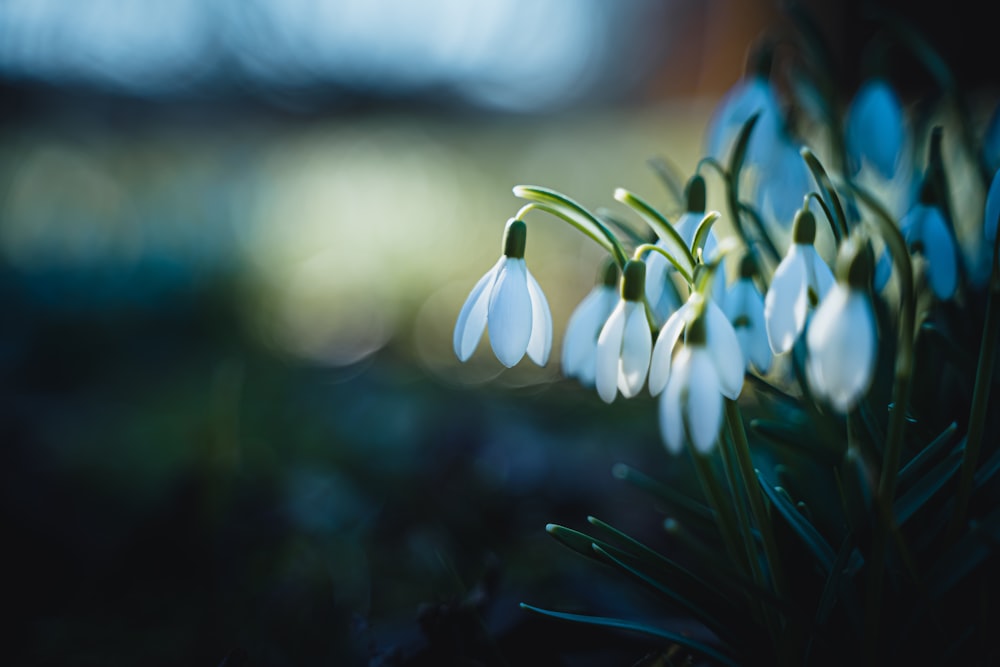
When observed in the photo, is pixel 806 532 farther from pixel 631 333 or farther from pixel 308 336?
pixel 308 336

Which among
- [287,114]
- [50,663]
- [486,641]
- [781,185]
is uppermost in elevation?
[287,114]

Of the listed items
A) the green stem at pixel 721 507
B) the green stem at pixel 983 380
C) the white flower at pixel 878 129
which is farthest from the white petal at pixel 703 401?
the white flower at pixel 878 129

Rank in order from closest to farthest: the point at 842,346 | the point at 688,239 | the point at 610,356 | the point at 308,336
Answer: the point at 842,346, the point at 610,356, the point at 688,239, the point at 308,336

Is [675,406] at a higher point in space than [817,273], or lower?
lower

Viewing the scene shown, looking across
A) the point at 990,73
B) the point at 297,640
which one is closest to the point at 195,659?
the point at 297,640

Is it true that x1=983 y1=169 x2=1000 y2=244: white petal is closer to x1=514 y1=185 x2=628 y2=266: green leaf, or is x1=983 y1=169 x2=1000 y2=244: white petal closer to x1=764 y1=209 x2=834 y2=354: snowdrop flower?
x1=764 y1=209 x2=834 y2=354: snowdrop flower

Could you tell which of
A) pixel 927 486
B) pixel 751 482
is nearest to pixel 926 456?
pixel 927 486

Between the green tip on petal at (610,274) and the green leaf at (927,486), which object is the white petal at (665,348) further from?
the green leaf at (927,486)

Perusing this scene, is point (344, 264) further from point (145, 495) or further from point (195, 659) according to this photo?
point (195, 659)
